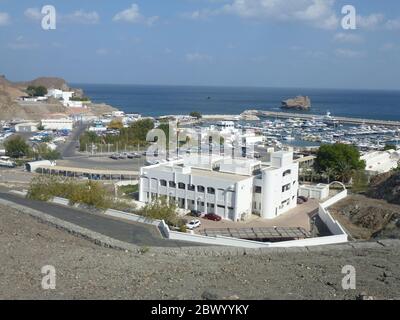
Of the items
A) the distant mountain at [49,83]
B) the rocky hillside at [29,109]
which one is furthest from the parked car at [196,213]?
the distant mountain at [49,83]

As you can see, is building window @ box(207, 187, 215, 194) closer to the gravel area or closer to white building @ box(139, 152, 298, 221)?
white building @ box(139, 152, 298, 221)

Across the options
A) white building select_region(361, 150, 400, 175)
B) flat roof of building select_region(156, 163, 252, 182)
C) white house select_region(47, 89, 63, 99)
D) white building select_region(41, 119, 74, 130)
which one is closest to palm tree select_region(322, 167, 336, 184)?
white building select_region(361, 150, 400, 175)

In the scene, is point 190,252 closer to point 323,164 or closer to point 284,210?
point 284,210

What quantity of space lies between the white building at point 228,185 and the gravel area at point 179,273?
8474 mm

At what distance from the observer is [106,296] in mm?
5543

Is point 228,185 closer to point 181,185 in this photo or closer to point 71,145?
point 181,185

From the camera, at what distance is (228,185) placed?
1686 centimetres

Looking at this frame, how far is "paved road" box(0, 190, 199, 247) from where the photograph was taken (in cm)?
1093

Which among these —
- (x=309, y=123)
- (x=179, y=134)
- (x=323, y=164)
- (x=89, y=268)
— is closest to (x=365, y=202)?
(x=323, y=164)

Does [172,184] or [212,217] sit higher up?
[172,184]

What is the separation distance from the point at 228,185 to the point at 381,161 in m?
17.4

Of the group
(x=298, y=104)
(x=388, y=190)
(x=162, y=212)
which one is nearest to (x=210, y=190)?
(x=162, y=212)
